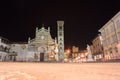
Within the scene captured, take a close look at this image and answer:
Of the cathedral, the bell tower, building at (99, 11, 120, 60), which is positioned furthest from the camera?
the bell tower

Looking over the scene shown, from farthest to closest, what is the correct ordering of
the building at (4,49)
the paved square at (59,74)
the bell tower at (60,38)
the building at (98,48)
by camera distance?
the bell tower at (60,38), the building at (98,48), the building at (4,49), the paved square at (59,74)

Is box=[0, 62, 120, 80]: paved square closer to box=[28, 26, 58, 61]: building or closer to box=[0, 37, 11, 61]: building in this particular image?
box=[28, 26, 58, 61]: building

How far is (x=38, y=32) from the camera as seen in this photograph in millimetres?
53562

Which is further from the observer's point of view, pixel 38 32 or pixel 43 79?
pixel 38 32

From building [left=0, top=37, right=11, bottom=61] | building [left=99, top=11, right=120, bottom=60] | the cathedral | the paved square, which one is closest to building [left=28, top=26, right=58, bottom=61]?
the cathedral

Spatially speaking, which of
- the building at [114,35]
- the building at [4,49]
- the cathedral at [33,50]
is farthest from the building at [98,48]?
the building at [4,49]

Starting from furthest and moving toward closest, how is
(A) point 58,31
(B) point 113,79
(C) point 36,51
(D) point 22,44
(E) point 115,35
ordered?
(A) point 58,31 → (D) point 22,44 → (C) point 36,51 → (E) point 115,35 → (B) point 113,79

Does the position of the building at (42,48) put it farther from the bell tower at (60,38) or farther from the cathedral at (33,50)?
the bell tower at (60,38)

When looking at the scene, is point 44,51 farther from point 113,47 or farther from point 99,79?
point 99,79

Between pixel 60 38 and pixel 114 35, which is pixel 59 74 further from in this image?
pixel 60 38

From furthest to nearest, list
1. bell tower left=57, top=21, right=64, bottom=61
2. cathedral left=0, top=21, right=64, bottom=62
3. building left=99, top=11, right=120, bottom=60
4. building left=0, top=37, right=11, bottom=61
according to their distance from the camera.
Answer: bell tower left=57, top=21, right=64, bottom=61, cathedral left=0, top=21, right=64, bottom=62, building left=0, top=37, right=11, bottom=61, building left=99, top=11, right=120, bottom=60

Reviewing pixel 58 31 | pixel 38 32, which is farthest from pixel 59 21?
pixel 38 32

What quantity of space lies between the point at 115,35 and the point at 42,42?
26.4m

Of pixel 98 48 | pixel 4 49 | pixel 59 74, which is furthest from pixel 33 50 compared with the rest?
pixel 59 74
